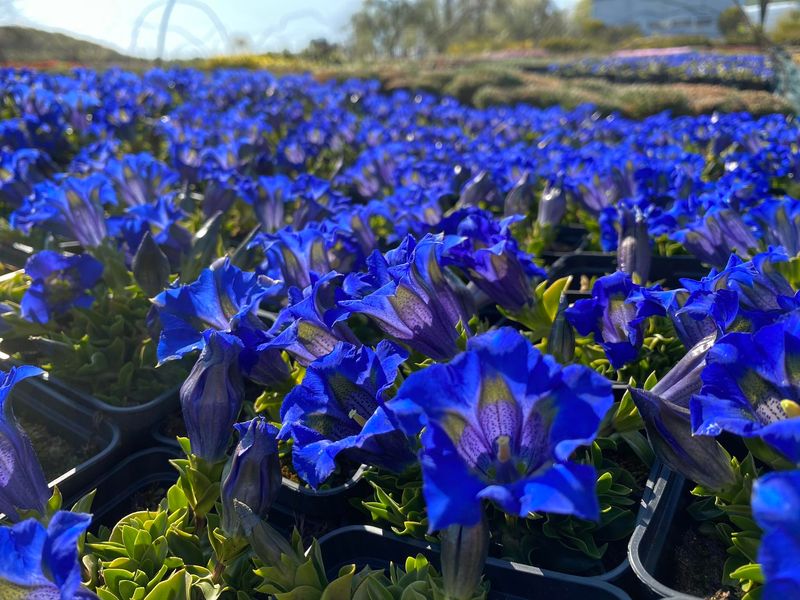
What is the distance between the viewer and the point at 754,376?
0.98m

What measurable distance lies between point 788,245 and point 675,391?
3.52ft

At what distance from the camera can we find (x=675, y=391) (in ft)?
4.00

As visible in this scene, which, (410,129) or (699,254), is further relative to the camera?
(410,129)

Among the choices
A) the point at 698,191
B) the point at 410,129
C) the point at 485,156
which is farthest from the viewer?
the point at 410,129

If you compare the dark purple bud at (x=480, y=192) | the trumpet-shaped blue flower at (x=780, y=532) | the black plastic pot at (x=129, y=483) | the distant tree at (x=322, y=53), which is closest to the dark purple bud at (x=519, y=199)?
the dark purple bud at (x=480, y=192)

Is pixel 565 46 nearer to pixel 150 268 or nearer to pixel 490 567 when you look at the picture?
pixel 150 268

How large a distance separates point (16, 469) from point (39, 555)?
0.43m

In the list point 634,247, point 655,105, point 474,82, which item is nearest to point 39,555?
point 634,247

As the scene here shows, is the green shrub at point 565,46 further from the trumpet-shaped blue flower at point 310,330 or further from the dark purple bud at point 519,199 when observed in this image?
the trumpet-shaped blue flower at point 310,330

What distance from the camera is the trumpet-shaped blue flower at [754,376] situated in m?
0.96

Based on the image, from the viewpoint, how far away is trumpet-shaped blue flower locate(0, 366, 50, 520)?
48.1 inches

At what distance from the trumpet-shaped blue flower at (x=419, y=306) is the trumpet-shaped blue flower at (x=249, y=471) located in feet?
0.95

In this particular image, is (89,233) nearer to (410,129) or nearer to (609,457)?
(609,457)

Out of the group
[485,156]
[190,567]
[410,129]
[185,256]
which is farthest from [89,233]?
[410,129]
